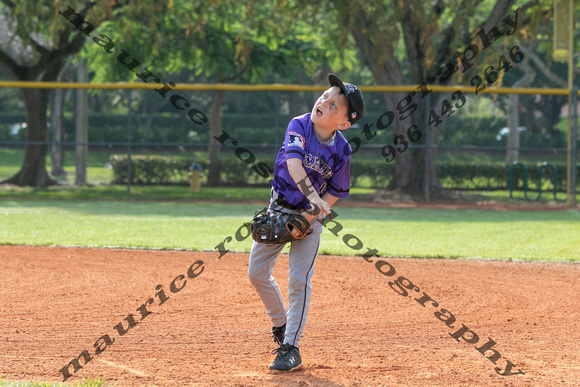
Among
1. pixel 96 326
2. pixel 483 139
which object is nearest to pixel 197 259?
pixel 96 326

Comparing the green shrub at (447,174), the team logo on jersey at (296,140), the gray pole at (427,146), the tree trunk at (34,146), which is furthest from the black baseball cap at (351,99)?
the tree trunk at (34,146)

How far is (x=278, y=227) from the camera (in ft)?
14.4

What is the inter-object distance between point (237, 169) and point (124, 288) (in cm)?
1348

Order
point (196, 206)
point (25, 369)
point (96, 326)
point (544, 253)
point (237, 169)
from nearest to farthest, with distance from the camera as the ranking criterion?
point (25, 369) → point (96, 326) → point (544, 253) → point (196, 206) → point (237, 169)

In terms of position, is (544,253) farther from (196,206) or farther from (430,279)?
(196,206)

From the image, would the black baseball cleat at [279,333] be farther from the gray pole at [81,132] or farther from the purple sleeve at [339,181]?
the gray pole at [81,132]

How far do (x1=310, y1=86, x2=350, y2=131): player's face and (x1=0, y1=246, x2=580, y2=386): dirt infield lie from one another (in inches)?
61.5

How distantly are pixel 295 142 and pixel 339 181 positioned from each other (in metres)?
0.42

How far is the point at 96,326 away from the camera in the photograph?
5.55m

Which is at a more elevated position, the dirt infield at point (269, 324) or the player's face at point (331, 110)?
the player's face at point (331, 110)

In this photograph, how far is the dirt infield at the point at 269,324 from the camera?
4426 mm

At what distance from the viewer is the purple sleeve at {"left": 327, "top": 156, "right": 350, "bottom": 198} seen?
464 cm

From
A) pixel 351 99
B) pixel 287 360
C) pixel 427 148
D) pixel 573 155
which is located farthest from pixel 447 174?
pixel 287 360

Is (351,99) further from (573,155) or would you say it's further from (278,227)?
(573,155)
